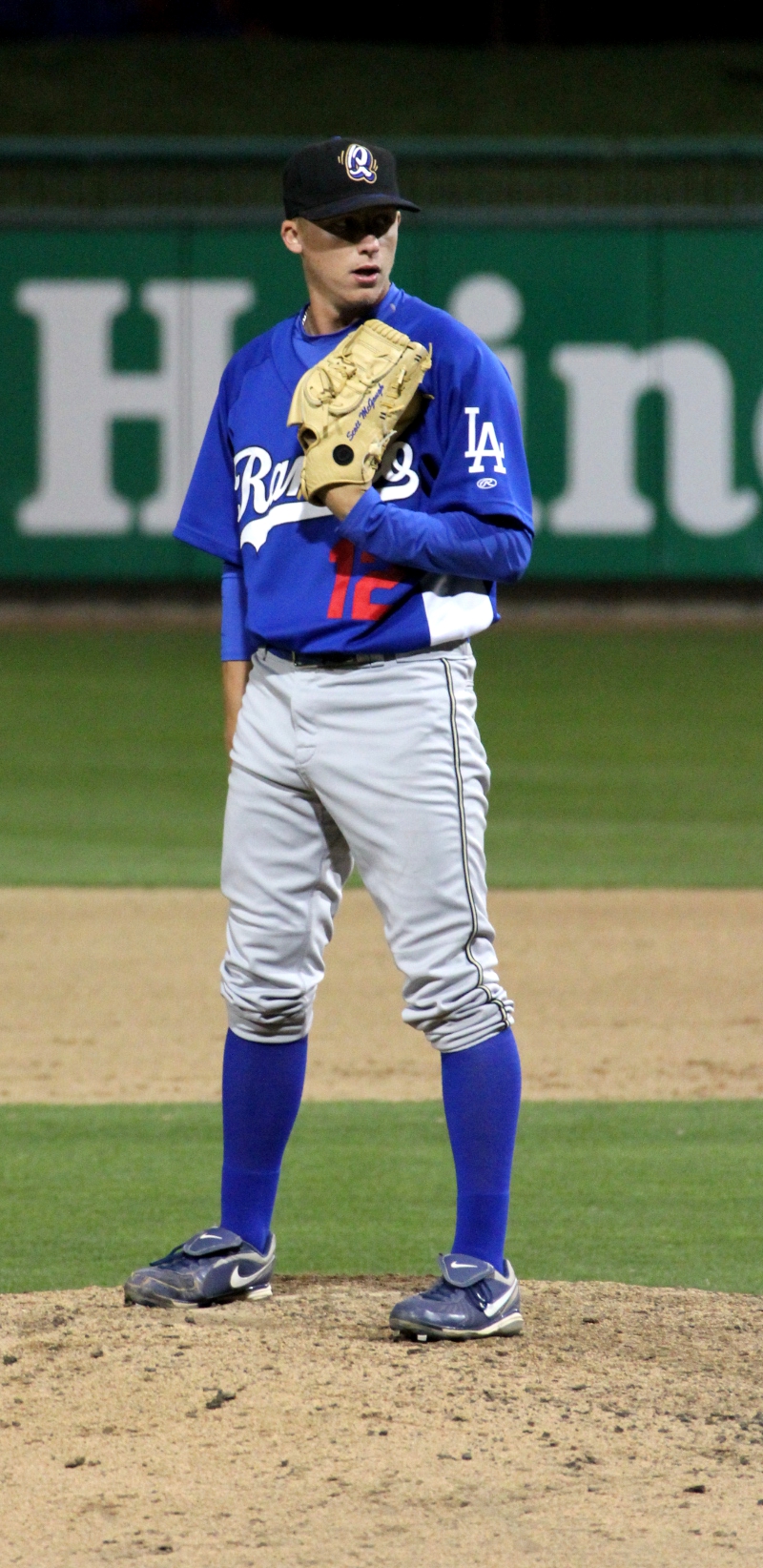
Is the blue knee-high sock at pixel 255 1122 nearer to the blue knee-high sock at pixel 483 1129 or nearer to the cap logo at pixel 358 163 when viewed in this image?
the blue knee-high sock at pixel 483 1129

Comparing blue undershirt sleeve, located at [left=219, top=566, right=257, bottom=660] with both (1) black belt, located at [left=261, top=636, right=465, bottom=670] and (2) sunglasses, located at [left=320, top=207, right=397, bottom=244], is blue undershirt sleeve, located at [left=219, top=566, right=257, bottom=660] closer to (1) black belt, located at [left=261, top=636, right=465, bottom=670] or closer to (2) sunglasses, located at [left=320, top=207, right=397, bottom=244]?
(1) black belt, located at [left=261, top=636, right=465, bottom=670]

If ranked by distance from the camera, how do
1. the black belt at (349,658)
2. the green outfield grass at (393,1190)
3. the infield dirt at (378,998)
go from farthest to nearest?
the infield dirt at (378,998) < the green outfield grass at (393,1190) < the black belt at (349,658)

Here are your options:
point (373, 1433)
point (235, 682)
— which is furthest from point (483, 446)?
point (373, 1433)

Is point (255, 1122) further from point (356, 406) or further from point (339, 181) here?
point (339, 181)

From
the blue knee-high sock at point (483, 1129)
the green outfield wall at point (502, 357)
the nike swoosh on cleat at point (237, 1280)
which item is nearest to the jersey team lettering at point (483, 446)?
the blue knee-high sock at point (483, 1129)

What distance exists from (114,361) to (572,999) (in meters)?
12.9

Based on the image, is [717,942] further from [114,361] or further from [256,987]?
[114,361]

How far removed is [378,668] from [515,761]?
8349 mm

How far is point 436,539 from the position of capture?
129 inches

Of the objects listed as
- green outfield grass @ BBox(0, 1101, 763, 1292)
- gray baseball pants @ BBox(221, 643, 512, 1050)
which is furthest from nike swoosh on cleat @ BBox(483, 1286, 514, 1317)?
green outfield grass @ BBox(0, 1101, 763, 1292)

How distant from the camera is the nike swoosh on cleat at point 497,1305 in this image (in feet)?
11.0

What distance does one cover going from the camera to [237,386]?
3.59 m

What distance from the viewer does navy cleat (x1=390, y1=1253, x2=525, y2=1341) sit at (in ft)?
10.9

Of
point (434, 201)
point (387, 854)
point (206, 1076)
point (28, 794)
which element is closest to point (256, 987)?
point (387, 854)
